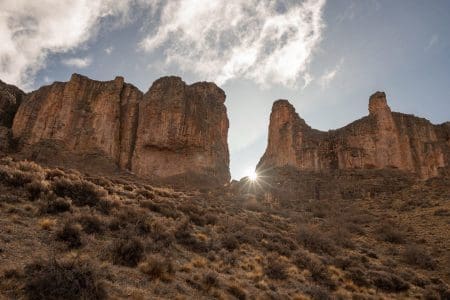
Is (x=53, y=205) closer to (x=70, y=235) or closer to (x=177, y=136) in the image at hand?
(x=70, y=235)

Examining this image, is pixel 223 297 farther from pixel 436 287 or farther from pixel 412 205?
pixel 412 205

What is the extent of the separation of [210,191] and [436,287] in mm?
21899

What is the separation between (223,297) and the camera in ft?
32.4

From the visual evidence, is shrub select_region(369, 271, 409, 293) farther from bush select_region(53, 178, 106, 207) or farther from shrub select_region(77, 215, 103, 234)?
bush select_region(53, 178, 106, 207)

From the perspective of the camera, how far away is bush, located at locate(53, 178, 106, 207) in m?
14.8

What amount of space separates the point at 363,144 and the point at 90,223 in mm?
37864

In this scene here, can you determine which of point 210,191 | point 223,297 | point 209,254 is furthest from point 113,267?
point 210,191

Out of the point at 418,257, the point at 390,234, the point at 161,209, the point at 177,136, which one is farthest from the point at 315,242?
the point at 177,136

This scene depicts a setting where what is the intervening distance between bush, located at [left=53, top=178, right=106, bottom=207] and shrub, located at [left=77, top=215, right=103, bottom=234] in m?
2.38

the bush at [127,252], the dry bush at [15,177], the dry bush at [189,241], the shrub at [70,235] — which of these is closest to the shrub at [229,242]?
the dry bush at [189,241]

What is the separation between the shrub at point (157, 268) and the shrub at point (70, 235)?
1.93 m

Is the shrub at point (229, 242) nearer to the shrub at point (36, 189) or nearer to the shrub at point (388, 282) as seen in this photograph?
the shrub at point (388, 282)

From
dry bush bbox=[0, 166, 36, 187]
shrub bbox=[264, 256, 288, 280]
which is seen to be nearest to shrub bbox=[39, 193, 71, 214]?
dry bush bbox=[0, 166, 36, 187]

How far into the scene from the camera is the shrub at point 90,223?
11805 mm
